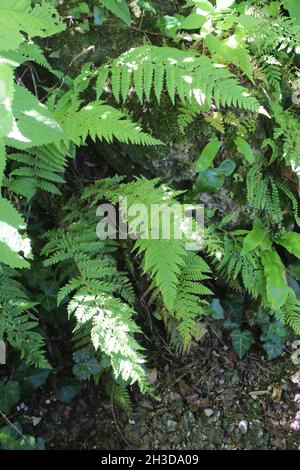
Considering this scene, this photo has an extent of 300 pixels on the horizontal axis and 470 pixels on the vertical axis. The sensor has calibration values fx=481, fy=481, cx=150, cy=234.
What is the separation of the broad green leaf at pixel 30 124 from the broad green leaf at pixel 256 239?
1445mm

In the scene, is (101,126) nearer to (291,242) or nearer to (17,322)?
(17,322)

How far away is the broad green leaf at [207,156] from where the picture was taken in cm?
319

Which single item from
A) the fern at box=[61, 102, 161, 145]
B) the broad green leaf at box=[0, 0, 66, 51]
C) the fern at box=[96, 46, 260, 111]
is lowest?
the fern at box=[61, 102, 161, 145]

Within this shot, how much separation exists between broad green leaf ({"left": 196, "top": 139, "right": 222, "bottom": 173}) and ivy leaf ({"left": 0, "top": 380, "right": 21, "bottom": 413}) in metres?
1.78

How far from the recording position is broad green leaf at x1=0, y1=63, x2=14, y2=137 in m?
2.16

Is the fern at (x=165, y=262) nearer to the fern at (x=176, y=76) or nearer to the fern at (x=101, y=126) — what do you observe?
the fern at (x=101, y=126)

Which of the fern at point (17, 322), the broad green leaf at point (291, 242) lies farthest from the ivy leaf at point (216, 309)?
the fern at point (17, 322)

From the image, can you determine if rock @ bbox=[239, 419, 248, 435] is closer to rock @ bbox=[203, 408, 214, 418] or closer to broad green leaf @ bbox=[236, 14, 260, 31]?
rock @ bbox=[203, 408, 214, 418]

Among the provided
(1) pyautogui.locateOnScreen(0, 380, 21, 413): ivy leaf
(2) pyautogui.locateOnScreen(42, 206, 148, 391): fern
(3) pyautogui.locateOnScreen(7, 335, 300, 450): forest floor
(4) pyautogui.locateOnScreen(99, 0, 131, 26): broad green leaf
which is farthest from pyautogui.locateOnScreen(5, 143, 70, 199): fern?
(3) pyautogui.locateOnScreen(7, 335, 300, 450): forest floor

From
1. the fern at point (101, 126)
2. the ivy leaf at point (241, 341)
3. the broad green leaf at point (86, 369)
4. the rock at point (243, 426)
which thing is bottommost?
the rock at point (243, 426)

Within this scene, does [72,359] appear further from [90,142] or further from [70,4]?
[70,4]

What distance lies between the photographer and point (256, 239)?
10.8 feet
